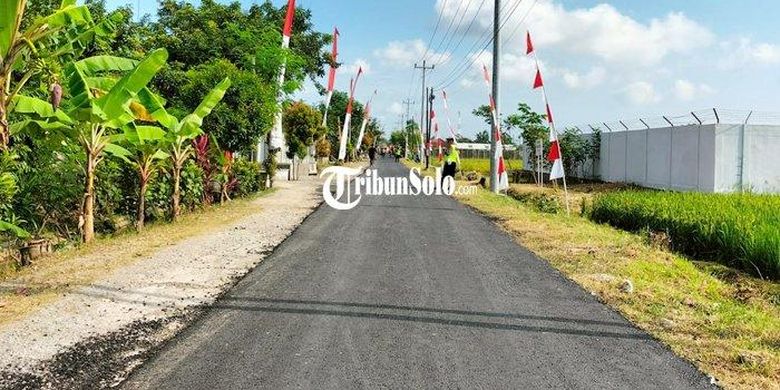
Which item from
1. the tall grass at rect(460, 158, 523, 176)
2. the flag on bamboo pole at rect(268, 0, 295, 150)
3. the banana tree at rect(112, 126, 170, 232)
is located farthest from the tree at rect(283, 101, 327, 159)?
the banana tree at rect(112, 126, 170, 232)

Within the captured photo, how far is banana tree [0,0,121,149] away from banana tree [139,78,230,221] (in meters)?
1.33

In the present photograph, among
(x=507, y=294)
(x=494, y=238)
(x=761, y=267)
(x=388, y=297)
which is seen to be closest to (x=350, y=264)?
A: (x=388, y=297)

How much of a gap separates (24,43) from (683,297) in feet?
25.5

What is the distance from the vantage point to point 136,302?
5953 millimetres

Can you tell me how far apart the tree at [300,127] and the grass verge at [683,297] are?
73.9 ft

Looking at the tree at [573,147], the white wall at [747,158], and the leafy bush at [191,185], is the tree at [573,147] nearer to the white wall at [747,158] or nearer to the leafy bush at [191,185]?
the white wall at [747,158]

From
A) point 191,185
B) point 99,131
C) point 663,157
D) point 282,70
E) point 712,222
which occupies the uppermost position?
point 282,70

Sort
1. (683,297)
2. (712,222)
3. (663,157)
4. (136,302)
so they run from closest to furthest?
1. (136,302)
2. (683,297)
3. (712,222)
4. (663,157)

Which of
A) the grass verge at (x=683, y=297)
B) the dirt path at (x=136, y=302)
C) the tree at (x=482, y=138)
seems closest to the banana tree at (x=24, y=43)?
the dirt path at (x=136, y=302)

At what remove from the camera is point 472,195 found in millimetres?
20047

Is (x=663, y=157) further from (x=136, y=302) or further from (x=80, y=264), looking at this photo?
(x=136, y=302)

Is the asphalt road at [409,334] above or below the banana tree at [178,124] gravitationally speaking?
below

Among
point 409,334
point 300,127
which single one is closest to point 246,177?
point 409,334

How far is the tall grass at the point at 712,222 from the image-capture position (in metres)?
9.00
